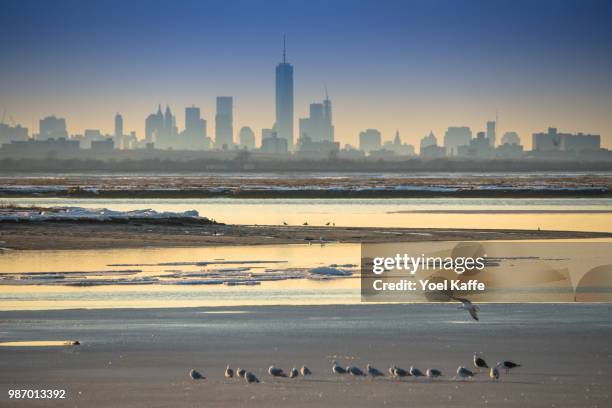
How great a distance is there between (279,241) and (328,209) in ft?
84.0

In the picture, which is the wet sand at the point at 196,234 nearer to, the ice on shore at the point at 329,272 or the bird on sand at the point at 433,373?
the ice on shore at the point at 329,272

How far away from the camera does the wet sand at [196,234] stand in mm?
33562

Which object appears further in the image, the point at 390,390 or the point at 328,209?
the point at 328,209


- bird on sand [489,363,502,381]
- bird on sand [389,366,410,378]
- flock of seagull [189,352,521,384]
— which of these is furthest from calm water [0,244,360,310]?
bird on sand [489,363,502,381]

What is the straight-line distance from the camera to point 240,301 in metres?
19.4

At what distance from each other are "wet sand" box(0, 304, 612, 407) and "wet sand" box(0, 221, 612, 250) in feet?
51.6

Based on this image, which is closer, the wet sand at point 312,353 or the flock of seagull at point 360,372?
the wet sand at point 312,353

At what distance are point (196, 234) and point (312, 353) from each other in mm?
23819

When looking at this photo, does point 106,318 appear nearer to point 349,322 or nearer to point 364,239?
point 349,322

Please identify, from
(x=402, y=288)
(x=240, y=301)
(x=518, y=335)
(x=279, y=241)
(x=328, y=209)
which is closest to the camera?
(x=518, y=335)

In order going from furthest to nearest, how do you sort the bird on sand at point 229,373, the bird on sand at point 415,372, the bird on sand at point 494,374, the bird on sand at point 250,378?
the bird on sand at point 229,373 < the bird on sand at point 415,372 < the bird on sand at point 494,374 < the bird on sand at point 250,378

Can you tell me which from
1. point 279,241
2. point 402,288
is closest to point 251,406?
point 402,288

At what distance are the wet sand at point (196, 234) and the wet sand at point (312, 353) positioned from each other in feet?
51.6

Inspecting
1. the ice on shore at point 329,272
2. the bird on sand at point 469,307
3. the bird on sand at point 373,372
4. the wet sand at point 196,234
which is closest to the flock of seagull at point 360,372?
the bird on sand at point 373,372
